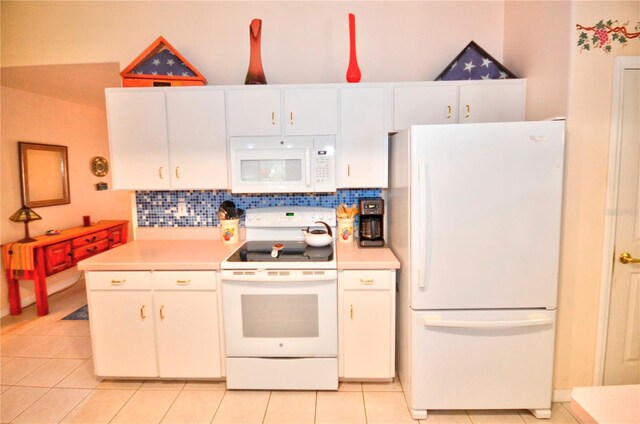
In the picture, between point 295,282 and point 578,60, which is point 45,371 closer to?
point 295,282

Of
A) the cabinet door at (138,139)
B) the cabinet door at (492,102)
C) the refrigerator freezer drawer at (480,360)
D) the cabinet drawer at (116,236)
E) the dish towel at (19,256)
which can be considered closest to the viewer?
the refrigerator freezer drawer at (480,360)

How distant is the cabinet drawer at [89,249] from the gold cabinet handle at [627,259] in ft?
16.0

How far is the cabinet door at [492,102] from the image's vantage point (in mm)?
2271

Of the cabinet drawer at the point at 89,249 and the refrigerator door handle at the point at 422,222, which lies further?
the cabinet drawer at the point at 89,249

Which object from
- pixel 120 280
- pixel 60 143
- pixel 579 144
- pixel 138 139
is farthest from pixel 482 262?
pixel 60 143

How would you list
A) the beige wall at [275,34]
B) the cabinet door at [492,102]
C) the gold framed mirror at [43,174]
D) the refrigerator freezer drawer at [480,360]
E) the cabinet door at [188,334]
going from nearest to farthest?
1. the refrigerator freezer drawer at [480,360]
2. the cabinet door at [188,334]
3. the cabinet door at [492,102]
4. the beige wall at [275,34]
5. the gold framed mirror at [43,174]

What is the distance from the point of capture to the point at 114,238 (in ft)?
14.4

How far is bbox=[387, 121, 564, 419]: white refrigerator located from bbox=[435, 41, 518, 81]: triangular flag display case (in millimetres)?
817

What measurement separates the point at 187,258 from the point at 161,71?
1.38 metres

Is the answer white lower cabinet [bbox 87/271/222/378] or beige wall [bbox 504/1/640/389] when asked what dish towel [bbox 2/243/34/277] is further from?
beige wall [bbox 504/1/640/389]

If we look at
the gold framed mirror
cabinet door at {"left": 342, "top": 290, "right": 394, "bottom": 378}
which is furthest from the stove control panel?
the gold framed mirror

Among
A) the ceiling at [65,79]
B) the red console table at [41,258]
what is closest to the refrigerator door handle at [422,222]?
the ceiling at [65,79]

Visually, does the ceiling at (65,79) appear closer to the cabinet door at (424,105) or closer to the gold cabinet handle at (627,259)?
the cabinet door at (424,105)

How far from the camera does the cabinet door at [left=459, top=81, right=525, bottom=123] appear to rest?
2.27 metres
